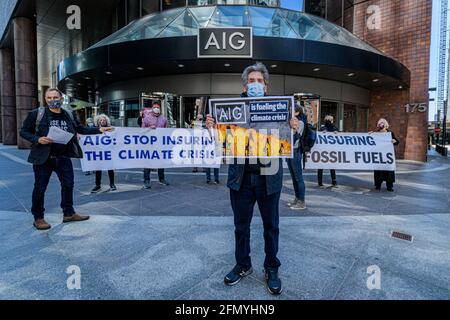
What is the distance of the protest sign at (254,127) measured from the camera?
2506 millimetres

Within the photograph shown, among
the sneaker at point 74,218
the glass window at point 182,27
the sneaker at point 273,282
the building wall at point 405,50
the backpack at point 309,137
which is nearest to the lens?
the sneaker at point 273,282

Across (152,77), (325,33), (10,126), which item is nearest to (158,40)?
(152,77)

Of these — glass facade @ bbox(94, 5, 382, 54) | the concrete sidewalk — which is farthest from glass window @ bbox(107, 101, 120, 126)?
the concrete sidewalk

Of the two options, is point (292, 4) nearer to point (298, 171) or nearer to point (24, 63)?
point (298, 171)

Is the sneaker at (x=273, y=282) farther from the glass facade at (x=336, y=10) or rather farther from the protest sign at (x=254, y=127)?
the glass facade at (x=336, y=10)

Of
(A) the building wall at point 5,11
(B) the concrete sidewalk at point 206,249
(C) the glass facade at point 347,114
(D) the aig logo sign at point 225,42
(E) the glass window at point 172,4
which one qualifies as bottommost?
(B) the concrete sidewalk at point 206,249

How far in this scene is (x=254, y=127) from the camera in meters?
2.55

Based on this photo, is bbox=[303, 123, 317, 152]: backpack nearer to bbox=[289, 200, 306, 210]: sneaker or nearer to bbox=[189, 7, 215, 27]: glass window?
bbox=[289, 200, 306, 210]: sneaker

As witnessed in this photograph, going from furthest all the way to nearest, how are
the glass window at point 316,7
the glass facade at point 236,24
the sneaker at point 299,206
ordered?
the glass window at point 316,7
the glass facade at point 236,24
the sneaker at point 299,206

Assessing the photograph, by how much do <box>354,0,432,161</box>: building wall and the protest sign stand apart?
52.6ft

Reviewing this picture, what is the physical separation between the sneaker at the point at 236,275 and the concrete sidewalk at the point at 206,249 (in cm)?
6

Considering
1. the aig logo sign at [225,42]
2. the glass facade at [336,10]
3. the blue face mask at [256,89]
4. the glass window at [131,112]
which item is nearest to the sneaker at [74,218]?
the blue face mask at [256,89]

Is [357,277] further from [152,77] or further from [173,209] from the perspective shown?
[152,77]
